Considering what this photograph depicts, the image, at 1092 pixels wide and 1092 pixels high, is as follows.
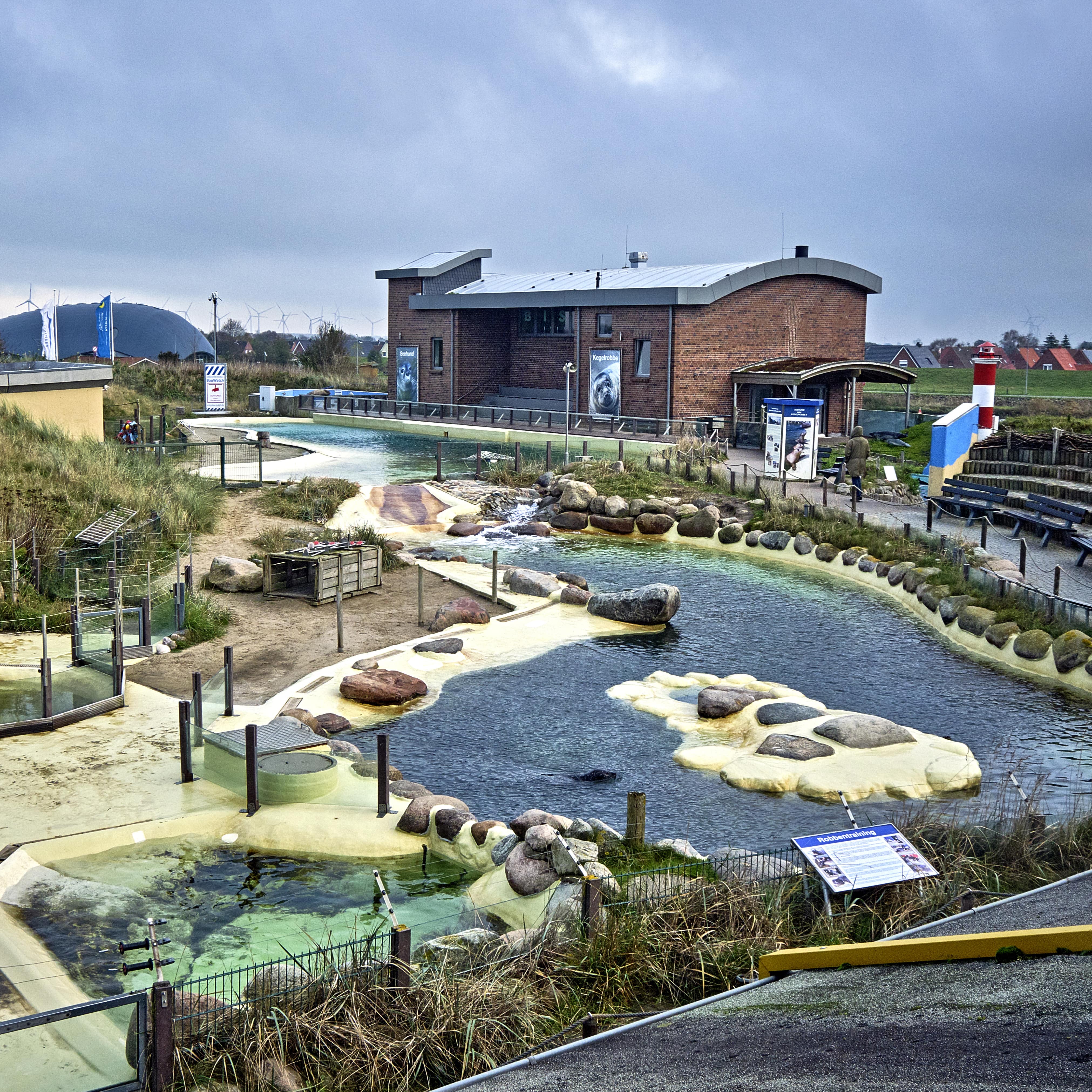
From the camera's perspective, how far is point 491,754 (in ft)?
46.4

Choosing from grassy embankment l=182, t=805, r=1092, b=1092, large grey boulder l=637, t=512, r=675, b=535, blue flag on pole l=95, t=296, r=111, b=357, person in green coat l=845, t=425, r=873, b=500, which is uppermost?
blue flag on pole l=95, t=296, r=111, b=357

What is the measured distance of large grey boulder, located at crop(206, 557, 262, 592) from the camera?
21.8 m

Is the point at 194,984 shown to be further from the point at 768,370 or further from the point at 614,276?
the point at 614,276

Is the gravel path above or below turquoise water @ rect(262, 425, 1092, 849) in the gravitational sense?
above

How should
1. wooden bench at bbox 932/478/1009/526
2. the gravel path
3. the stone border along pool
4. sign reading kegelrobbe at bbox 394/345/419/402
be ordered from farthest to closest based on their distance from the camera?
sign reading kegelrobbe at bbox 394/345/419/402, wooden bench at bbox 932/478/1009/526, the stone border along pool, the gravel path

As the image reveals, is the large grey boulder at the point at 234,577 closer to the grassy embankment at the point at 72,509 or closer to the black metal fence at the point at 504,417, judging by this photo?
the grassy embankment at the point at 72,509

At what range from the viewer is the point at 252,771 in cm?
1215

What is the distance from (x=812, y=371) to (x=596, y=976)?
33.6 metres

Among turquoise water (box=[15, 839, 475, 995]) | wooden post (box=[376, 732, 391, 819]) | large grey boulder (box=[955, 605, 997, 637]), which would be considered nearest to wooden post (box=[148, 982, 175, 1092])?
turquoise water (box=[15, 839, 475, 995])

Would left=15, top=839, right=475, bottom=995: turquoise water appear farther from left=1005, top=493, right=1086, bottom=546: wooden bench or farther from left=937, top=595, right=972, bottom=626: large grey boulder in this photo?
left=1005, top=493, right=1086, bottom=546: wooden bench

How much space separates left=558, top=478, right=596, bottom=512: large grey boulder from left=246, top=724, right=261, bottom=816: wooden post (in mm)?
18832

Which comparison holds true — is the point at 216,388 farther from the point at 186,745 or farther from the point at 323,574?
the point at 186,745

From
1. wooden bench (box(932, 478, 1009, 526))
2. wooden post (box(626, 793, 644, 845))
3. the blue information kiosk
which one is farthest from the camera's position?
the blue information kiosk

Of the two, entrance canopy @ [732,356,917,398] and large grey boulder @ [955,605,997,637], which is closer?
large grey boulder @ [955,605,997,637]
